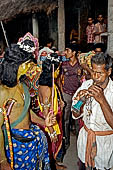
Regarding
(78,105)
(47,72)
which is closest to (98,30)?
(47,72)

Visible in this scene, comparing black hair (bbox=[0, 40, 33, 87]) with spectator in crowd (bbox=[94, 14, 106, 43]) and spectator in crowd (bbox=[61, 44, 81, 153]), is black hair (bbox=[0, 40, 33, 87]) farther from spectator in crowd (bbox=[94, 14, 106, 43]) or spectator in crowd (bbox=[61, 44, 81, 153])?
spectator in crowd (bbox=[94, 14, 106, 43])

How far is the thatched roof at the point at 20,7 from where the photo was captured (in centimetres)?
479

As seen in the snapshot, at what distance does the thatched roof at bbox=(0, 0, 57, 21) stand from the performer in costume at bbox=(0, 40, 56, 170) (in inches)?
117

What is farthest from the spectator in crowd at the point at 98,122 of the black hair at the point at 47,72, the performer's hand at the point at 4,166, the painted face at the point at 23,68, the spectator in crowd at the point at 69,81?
the spectator in crowd at the point at 69,81

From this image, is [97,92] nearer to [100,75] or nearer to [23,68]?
[100,75]

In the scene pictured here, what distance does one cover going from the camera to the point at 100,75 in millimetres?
1987

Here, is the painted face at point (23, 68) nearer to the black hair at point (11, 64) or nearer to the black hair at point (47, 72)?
the black hair at point (11, 64)

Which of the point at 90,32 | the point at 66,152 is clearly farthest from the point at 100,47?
the point at 90,32

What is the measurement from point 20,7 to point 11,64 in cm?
443

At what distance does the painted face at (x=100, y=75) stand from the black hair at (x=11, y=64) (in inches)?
24.1

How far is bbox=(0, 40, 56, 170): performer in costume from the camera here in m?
1.83

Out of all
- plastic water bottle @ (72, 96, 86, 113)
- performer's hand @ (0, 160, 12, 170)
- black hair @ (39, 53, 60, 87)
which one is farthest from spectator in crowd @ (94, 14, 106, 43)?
performer's hand @ (0, 160, 12, 170)

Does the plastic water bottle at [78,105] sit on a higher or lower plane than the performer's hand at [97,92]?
lower

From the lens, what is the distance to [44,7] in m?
7.12
